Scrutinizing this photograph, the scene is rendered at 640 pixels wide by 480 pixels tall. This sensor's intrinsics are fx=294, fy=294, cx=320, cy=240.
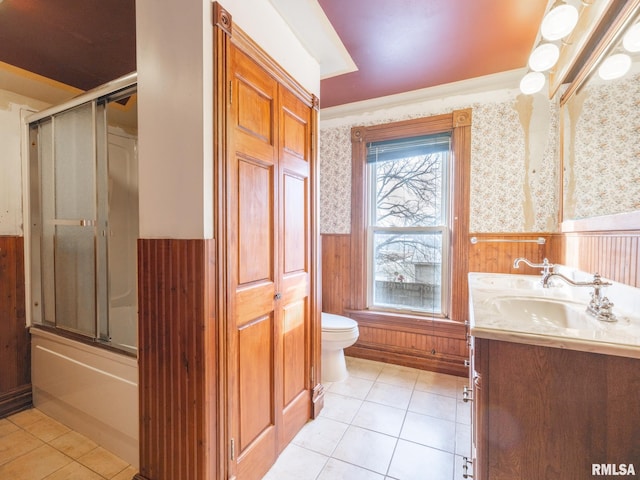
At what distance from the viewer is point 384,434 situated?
1801mm

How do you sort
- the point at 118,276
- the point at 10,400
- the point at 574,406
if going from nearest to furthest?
the point at 574,406
the point at 10,400
the point at 118,276

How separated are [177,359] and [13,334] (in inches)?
71.4

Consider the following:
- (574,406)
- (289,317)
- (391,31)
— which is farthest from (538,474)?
(391,31)

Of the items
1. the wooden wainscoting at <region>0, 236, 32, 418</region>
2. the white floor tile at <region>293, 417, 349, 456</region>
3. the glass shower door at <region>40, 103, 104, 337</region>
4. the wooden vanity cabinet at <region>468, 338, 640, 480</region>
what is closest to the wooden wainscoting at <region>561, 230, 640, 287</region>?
the wooden vanity cabinet at <region>468, 338, 640, 480</region>

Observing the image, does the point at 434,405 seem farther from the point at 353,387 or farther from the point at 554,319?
the point at 554,319

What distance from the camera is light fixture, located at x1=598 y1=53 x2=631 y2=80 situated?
1283 millimetres

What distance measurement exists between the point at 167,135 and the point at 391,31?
4.72ft

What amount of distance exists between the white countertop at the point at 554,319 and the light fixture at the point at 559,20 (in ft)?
4.06

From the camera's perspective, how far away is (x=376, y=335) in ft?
9.25

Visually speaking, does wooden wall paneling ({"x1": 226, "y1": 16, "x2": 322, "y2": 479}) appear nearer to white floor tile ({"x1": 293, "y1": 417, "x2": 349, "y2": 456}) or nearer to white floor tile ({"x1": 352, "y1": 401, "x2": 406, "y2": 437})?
white floor tile ({"x1": 293, "y1": 417, "x2": 349, "y2": 456})

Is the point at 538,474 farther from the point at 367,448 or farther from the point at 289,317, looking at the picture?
the point at 289,317

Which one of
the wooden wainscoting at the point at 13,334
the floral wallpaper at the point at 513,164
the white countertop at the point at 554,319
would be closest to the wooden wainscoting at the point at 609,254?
the white countertop at the point at 554,319

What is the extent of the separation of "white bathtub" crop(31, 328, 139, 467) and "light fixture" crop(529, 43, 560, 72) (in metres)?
2.73

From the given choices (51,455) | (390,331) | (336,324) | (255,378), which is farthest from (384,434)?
(51,455)
